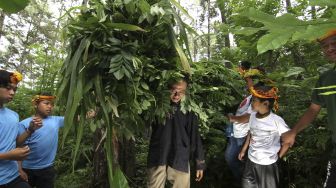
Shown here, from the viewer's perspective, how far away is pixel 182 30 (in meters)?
3.14

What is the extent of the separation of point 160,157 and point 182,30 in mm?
1376

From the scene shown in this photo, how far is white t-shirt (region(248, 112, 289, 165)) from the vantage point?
3.79m

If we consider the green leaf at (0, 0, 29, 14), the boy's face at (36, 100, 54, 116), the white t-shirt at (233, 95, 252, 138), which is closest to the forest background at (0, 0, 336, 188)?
the green leaf at (0, 0, 29, 14)

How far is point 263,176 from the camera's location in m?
3.79

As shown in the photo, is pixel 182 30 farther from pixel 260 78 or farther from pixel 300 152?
pixel 300 152

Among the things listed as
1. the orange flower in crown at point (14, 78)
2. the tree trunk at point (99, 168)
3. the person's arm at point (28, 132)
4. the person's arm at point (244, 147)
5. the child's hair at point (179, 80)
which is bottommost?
the tree trunk at point (99, 168)

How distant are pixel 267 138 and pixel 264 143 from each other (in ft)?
0.20

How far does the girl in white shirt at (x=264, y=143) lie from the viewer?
3.79 metres

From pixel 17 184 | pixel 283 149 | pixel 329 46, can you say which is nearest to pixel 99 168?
pixel 17 184

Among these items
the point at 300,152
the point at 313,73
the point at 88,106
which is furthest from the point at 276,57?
the point at 88,106

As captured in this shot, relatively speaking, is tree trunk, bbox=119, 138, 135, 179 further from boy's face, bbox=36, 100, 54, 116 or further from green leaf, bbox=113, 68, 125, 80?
green leaf, bbox=113, 68, 125, 80

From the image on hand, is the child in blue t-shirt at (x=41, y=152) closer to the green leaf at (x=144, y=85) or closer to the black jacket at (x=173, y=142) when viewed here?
the black jacket at (x=173, y=142)

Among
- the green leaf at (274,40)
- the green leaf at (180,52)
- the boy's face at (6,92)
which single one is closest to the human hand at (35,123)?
the boy's face at (6,92)

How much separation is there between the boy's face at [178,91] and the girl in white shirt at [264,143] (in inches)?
29.1
